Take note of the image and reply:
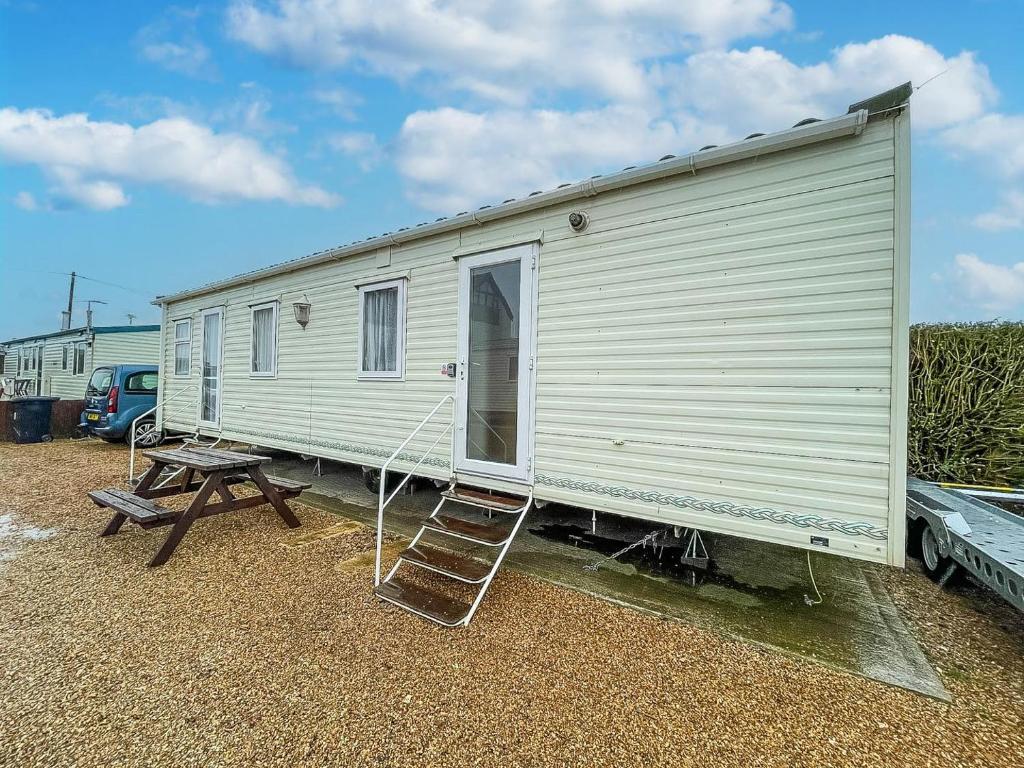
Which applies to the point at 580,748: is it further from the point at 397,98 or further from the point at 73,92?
the point at 73,92

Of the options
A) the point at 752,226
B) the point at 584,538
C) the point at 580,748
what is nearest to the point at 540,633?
the point at 580,748

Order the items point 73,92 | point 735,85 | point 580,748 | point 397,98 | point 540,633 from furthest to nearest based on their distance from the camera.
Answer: point 73,92 → point 397,98 → point 735,85 → point 540,633 → point 580,748

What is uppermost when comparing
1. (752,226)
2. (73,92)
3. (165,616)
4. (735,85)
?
(73,92)

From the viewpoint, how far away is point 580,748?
1887 millimetres

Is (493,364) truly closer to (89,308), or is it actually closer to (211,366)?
(211,366)

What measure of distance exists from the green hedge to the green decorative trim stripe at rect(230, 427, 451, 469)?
518cm

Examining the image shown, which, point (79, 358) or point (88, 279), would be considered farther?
point (88, 279)

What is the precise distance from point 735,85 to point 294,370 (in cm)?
794

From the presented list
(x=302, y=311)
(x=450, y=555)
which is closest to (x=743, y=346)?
(x=450, y=555)

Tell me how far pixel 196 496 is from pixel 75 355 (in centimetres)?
1858

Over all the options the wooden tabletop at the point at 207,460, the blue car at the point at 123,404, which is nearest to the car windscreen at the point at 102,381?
the blue car at the point at 123,404

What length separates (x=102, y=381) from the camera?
390 inches

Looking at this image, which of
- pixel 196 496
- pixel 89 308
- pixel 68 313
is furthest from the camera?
pixel 89 308

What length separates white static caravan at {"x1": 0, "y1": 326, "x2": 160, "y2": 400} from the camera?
15.6 metres
